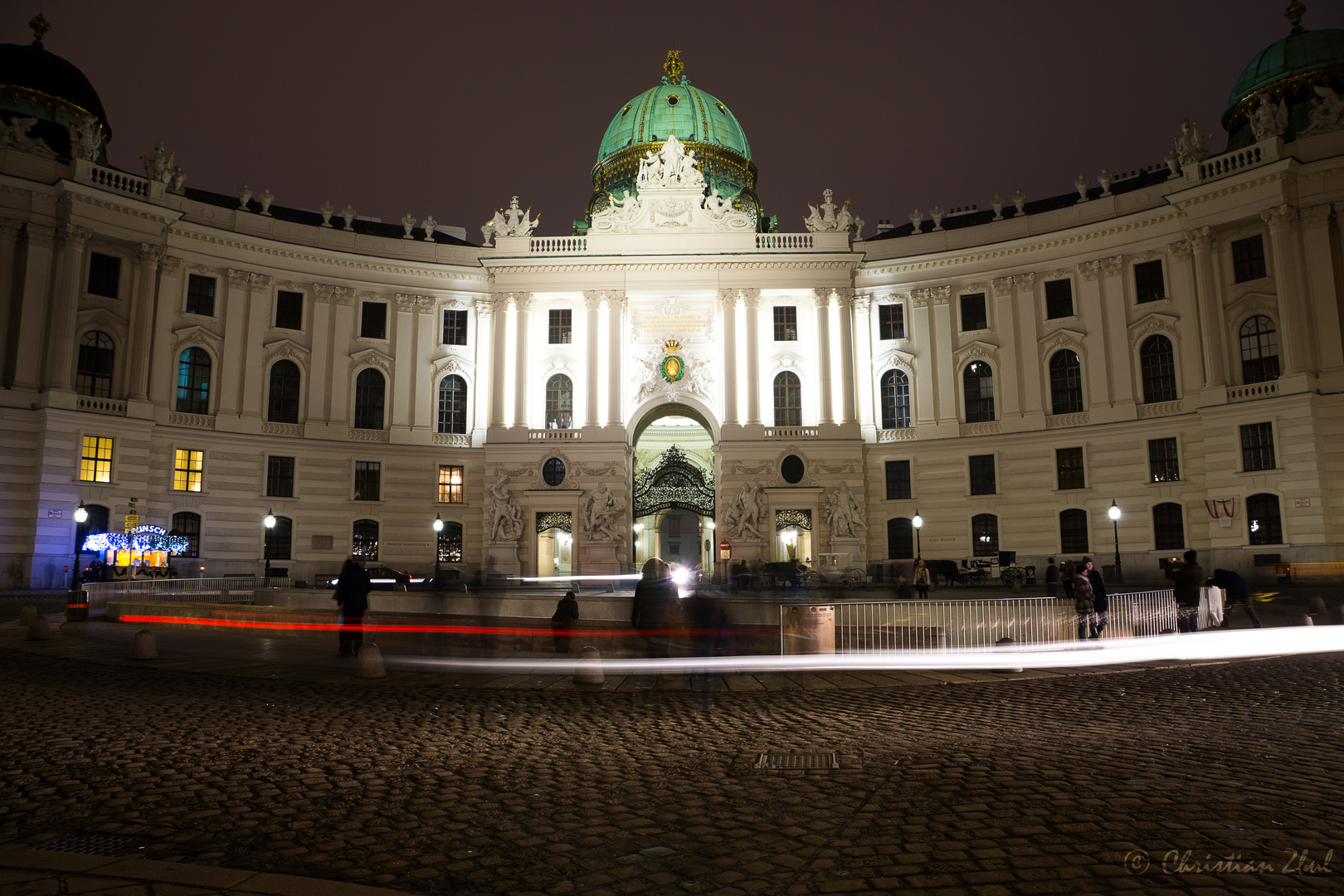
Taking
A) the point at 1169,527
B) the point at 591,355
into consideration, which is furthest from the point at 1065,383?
the point at 591,355

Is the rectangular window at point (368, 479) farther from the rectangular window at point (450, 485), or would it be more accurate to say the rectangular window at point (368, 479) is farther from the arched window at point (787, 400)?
the arched window at point (787, 400)

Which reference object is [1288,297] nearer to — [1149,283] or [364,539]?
[1149,283]

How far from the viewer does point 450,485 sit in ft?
163

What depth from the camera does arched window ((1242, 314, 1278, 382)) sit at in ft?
130

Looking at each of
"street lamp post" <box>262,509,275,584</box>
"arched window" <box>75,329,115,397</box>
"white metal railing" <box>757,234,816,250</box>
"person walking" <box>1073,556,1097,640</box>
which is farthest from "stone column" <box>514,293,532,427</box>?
"person walking" <box>1073,556,1097,640</box>

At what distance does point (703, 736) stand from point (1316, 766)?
5.87 meters

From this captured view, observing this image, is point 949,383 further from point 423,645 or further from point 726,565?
point 423,645

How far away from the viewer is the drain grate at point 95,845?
553 centimetres

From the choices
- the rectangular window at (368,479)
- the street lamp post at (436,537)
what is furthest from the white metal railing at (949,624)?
the rectangular window at (368,479)

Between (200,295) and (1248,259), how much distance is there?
2154 inches

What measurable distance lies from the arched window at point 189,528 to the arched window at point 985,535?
137ft

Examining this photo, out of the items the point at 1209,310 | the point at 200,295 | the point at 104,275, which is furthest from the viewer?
the point at 200,295

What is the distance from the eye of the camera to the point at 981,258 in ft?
159

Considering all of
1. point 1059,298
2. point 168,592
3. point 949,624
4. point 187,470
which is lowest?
point 949,624
